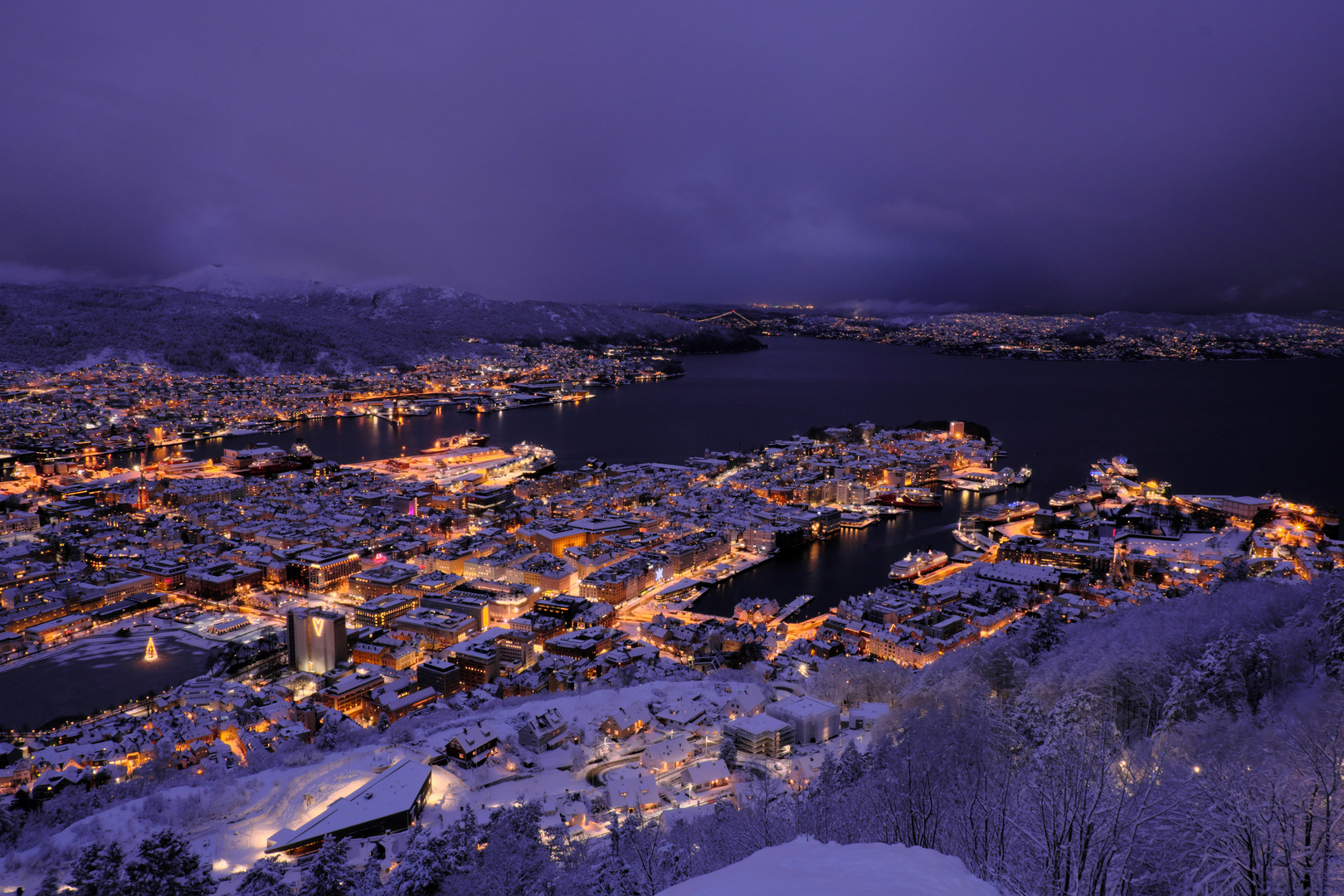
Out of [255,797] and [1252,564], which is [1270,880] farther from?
[1252,564]

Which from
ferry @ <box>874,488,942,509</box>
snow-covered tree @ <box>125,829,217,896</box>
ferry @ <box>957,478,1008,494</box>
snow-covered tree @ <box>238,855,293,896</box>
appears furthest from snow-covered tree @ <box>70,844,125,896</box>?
ferry @ <box>957,478,1008,494</box>

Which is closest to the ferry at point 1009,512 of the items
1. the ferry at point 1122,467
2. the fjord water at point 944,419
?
the fjord water at point 944,419

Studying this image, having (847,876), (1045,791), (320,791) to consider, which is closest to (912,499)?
(320,791)

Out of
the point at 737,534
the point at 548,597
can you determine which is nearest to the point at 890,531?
the point at 737,534

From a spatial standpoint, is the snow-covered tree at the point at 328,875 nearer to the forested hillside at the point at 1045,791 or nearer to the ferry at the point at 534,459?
the forested hillside at the point at 1045,791

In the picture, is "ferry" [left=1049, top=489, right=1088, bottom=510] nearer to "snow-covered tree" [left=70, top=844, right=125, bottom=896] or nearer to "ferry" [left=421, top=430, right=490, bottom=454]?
"ferry" [left=421, top=430, right=490, bottom=454]
